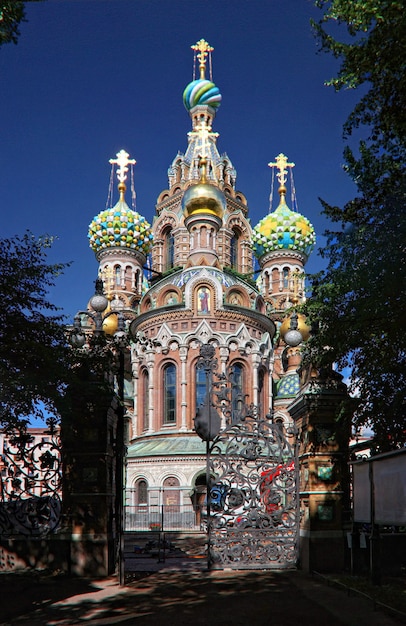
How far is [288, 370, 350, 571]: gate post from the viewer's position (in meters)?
11.4

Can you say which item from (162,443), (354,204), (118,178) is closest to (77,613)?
(354,204)

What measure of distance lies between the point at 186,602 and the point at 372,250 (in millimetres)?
6422

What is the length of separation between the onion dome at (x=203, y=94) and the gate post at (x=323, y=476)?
1646 inches

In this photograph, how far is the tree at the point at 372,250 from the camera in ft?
30.1

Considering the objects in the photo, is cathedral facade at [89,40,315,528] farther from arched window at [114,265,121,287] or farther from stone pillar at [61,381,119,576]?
stone pillar at [61,381,119,576]

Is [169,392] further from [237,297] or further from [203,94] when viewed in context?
[203,94]

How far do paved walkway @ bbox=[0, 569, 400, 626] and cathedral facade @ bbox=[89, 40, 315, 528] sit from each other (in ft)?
23.9

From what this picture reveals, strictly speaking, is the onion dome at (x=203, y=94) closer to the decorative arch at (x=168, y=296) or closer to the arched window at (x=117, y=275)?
the arched window at (x=117, y=275)

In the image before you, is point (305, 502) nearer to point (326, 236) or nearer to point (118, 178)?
point (326, 236)

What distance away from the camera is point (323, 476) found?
1169 centimetres

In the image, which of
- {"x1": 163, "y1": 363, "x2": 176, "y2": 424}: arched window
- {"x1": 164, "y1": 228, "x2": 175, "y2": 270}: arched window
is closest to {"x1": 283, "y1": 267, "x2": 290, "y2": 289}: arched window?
{"x1": 164, "y1": 228, "x2": 175, "y2": 270}: arched window

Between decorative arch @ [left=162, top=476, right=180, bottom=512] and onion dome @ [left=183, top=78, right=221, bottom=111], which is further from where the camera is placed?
onion dome @ [left=183, top=78, right=221, bottom=111]

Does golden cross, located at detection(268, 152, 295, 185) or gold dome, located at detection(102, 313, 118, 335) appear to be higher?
golden cross, located at detection(268, 152, 295, 185)

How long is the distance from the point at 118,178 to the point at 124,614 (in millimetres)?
48020
